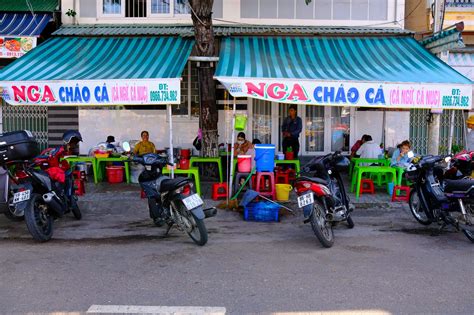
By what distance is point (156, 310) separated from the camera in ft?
13.9

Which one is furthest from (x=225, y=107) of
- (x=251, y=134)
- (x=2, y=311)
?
(x=2, y=311)

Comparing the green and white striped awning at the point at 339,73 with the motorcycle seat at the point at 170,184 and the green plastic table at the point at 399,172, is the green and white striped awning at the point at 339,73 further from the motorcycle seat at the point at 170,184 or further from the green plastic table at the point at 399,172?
the motorcycle seat at the point at 170,184

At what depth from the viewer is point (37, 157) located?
7078mm

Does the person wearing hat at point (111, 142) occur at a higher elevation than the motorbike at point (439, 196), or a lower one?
higher

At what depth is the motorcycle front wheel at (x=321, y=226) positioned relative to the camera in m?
6.11

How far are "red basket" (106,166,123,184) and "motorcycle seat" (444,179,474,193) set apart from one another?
22.9 ft

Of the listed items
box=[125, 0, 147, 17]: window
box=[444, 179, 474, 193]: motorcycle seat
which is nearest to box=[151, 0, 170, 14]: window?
box=[125, 0, 147, 17]: window

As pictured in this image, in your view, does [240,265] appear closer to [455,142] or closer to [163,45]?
[163,45]

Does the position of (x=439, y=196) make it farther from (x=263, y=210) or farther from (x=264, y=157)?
(x=264, y=157)

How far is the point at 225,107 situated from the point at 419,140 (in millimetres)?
5183

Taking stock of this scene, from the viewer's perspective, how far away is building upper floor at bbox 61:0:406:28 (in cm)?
1200

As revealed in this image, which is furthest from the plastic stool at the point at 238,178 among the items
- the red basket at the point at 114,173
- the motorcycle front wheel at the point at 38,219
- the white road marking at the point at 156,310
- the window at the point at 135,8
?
the window at the point at 135,8

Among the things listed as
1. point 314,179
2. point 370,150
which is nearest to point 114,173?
point 370,150

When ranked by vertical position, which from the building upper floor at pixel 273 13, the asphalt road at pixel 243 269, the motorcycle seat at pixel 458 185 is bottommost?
the asphalt road at pixel 243 269
